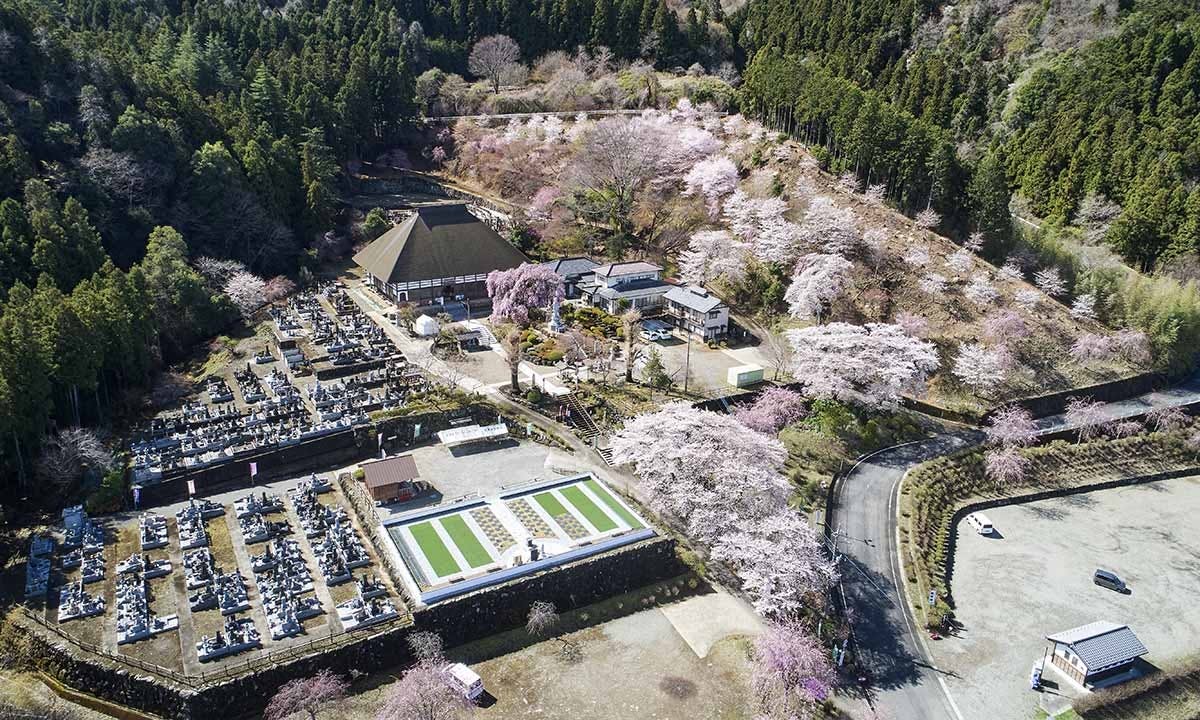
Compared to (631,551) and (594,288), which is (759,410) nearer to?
(631,551)

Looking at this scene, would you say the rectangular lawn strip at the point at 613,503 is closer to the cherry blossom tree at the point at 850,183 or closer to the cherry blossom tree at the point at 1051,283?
the cherry blossom tree at the point at 1051,283

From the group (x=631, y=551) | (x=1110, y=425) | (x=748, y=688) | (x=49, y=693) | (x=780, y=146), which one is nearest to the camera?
(x=49, y=693)

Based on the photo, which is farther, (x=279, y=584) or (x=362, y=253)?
(x=362, y=253)

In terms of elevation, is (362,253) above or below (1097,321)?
above

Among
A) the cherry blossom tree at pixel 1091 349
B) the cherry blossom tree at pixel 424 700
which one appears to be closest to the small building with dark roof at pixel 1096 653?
the cherry blossom tree at pixel 424 700

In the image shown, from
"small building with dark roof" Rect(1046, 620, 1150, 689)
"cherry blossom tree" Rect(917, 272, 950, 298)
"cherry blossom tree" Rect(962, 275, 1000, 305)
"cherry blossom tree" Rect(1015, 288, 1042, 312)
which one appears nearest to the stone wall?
"small building with dark roof" Rect(1046, 620, 1150, 689)

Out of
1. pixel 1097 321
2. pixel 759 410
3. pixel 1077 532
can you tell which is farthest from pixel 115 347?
pixel 1097 321
